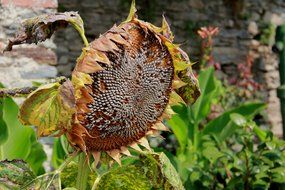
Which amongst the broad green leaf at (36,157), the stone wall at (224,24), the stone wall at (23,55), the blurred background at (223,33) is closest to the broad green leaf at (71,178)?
the broad green leaf at (36,157)

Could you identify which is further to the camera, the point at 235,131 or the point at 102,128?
the point at 235,131

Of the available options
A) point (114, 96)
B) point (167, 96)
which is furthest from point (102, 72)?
point (167, 96)

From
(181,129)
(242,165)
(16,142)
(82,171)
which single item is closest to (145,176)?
(82,171)

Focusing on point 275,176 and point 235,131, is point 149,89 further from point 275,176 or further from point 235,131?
point 235,131

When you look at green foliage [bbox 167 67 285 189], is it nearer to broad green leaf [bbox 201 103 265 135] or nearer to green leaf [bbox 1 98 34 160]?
green leaf [bbox 1 98 34 160]

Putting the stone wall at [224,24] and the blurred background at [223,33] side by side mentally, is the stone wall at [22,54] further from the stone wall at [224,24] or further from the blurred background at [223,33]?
the stone wall at [224,24]

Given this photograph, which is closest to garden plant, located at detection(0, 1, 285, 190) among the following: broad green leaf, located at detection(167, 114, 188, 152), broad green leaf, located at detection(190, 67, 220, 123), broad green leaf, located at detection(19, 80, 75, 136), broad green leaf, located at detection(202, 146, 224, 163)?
broad green leaf, located at detection(19, 80, 75, 136)
